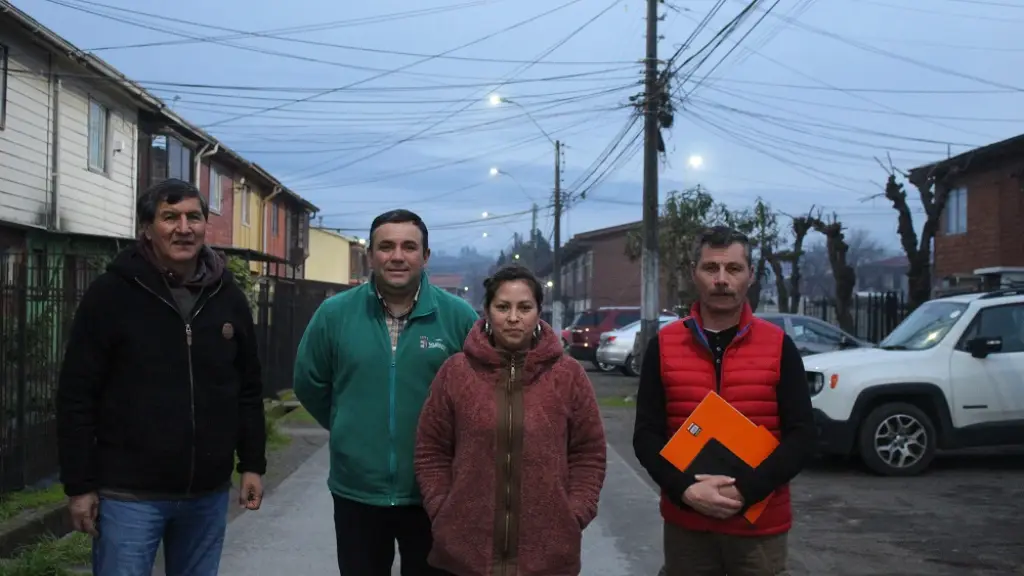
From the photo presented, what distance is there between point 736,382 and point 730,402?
70 mm

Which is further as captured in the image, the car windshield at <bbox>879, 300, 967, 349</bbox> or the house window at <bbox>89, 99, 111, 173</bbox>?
the house window at <bbox>89, 99, 111, 173</bbox>

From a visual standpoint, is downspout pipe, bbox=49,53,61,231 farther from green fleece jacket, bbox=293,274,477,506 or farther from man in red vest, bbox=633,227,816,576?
man in red vest, bbox=633,227,816,576

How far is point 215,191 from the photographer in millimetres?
26797

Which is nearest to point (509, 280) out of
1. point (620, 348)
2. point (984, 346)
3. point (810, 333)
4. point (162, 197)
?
point (162, 197)

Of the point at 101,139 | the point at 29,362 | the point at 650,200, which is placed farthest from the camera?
the point at 650,200

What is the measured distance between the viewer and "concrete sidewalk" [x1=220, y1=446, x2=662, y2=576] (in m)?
6.73

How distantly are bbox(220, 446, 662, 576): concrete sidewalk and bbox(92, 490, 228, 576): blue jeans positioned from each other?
111 inches

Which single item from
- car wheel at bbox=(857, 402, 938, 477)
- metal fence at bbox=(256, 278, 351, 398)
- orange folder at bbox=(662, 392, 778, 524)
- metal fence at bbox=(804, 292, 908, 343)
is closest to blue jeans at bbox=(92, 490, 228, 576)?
orange folder at bbox=(662, 392, 778, 524)

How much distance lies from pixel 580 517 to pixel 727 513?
485 mm

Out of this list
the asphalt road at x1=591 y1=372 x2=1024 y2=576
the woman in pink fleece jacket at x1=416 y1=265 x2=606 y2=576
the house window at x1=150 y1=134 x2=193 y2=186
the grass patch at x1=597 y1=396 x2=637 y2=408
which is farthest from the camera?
the house window at x1=150 y1=134 x2=193 y2=186

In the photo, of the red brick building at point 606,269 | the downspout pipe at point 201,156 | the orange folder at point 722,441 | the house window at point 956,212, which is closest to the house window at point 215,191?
the downspout pipe at point 201,156

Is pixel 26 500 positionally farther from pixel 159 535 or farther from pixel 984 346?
pixel 984 346

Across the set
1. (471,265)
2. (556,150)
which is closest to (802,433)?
(556,150)

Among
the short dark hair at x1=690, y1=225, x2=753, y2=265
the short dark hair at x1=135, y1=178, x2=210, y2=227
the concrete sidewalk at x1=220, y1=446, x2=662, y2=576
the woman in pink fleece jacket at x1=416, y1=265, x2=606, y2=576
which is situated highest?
the short dark hair at x1=135, y1=178, x2=210, y2=227
